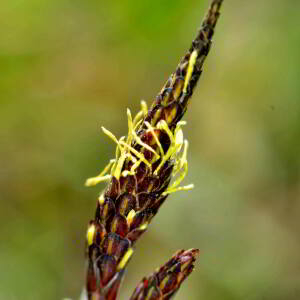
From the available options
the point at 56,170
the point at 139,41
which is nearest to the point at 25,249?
the point at 56,170

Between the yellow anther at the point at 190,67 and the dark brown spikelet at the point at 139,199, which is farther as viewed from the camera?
the dark brown spikelet at the point at 139,199

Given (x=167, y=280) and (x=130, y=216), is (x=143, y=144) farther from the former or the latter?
(x=167, y=280)

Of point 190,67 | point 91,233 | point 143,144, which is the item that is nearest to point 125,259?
point 91,233

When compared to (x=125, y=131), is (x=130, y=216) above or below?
below

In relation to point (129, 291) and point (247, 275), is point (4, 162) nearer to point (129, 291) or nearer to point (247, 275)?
point (129, 291)

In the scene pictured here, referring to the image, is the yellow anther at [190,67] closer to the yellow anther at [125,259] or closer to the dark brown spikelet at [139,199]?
the dark brown spikelet at [139,199]

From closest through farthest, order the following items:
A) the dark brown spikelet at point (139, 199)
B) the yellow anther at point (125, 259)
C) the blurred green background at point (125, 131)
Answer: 1. the dark brown spikelet at point (139, 199)
2. the yellow anther at point (125, 259)
3. the blurred green background at point (125, 131)

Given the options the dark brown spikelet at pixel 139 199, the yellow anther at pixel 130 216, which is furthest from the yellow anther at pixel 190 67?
the yellow anther at pixel 130 216
